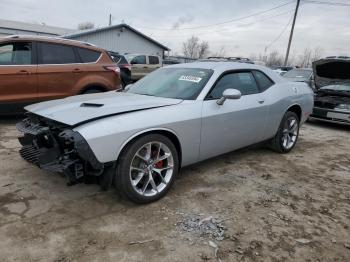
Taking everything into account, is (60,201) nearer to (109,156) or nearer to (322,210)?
(109,156)

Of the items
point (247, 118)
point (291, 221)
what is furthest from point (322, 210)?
point (247, 118)

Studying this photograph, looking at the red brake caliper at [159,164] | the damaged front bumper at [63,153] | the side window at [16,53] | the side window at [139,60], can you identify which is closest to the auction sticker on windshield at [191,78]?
the red brake caliper at [159,164]

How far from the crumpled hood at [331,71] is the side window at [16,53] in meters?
7.05

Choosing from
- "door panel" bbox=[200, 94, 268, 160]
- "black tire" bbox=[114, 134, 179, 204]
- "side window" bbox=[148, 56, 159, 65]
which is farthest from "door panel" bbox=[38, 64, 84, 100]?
"side window" bbox=[148, 56, 159, 65]

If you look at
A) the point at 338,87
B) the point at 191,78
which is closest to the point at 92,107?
the point at 191,78

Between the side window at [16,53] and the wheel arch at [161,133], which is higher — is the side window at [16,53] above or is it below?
above

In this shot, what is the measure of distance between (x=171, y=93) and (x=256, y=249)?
6.89ft

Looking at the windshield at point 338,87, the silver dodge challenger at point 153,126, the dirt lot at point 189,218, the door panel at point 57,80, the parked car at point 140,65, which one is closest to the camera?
the dirt lot at point 189,218

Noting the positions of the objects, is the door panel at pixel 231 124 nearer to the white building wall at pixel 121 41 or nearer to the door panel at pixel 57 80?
the door panel at pixel 57 80

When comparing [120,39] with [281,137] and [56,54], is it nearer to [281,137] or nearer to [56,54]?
[56,54]

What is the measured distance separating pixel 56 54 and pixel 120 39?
22797mm

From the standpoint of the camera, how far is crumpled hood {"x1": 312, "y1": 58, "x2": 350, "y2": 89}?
845cm

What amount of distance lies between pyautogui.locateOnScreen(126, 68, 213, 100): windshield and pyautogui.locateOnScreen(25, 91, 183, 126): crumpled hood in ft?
0.66

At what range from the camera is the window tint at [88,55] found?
728 centimetres
